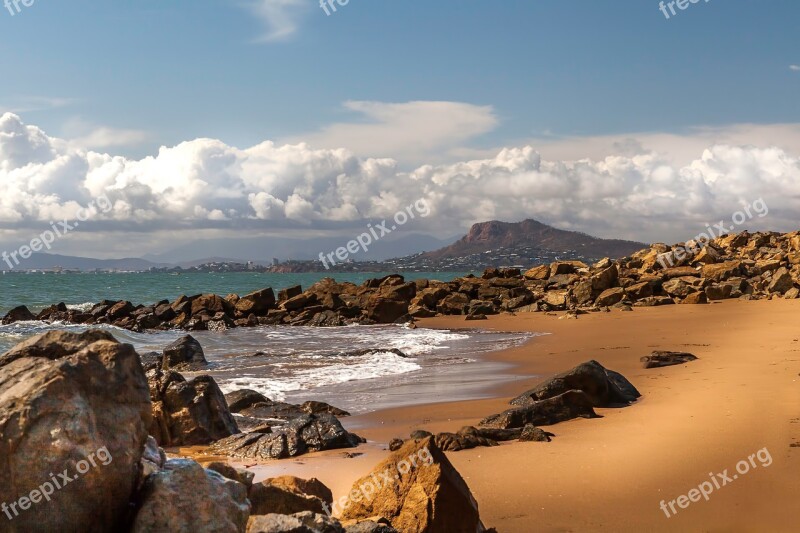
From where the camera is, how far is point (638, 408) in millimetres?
11617

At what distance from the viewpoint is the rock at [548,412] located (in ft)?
33.8

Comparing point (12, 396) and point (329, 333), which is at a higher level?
point (12, 396)

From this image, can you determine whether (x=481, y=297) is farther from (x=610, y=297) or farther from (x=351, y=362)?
(x=351, y=362)

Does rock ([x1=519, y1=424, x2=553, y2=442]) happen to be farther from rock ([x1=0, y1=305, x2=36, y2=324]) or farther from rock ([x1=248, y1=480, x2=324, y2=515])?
rock ([x1=0, y1=305, x2=36, y2=324])

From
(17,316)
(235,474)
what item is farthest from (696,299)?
(17,316)

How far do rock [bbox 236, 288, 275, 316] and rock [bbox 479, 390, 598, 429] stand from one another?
28299mm

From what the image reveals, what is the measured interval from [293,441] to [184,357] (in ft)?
34.2

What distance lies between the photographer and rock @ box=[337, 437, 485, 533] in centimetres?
590

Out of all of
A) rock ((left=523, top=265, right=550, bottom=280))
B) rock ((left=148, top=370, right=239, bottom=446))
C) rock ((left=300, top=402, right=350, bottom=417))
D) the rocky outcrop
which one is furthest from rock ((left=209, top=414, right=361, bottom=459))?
rock ((left=523, top=265, right=550, bottom=280))

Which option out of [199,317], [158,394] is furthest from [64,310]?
[158,394]

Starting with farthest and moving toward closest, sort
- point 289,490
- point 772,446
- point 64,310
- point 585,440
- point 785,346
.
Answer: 1. point 64,310
2. point 785,346
3. point 585,440
4. point 772,446
5. point 289,490

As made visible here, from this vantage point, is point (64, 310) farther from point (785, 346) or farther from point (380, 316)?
point (785, 346)

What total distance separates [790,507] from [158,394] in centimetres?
817

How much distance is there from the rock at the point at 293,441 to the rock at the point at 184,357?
30.2 ft
